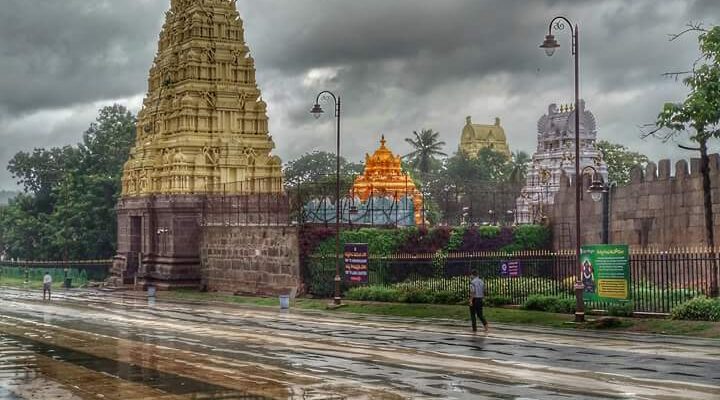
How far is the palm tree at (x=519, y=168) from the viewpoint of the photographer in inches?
4338

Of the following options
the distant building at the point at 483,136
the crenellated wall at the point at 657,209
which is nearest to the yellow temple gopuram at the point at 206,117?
the crenellated wall at the point at 657,209

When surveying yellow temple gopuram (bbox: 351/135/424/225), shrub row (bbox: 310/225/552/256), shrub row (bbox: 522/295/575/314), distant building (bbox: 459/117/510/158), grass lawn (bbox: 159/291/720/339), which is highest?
distant building (bbox: 459/117/510/158)

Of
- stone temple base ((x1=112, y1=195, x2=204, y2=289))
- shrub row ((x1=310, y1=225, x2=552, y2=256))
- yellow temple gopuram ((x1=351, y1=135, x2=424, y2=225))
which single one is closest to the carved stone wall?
stone temple base ((x1=112, y1=195, x2=204, y2=289))

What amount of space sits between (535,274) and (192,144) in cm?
2657

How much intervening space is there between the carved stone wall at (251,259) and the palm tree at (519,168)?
56.0 m

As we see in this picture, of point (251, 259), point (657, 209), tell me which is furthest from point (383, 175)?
point (657, 209)

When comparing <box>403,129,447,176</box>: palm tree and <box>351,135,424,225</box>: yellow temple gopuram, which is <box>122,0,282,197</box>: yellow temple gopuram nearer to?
<box>351,135,424,225</box>: yellow temple gopuram

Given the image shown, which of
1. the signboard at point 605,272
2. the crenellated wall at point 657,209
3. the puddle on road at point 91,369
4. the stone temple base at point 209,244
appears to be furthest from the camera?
the stone temple base at point 209,244

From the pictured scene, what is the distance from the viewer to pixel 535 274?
118 feet

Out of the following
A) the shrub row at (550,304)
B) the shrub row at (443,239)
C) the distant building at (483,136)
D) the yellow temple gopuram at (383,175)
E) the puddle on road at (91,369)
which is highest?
the distant building at (483,136)

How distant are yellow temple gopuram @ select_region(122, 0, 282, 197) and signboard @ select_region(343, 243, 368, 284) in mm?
16010

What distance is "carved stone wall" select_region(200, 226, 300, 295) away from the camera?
44250 mm

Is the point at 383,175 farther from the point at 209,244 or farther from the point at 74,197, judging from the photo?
the point at 74,197

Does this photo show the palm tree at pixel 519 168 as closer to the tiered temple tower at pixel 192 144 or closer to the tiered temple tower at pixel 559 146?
the tiered temple tower at pixel 559 146
